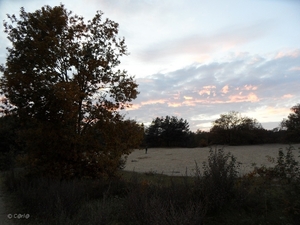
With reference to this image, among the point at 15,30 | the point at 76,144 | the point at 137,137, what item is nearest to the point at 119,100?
the point at 137,137

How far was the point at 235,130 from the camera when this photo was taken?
55.2 meters

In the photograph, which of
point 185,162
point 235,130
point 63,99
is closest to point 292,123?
point 235,130

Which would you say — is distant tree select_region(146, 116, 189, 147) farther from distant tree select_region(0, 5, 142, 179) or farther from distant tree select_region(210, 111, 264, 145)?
distant tree select_region(0, 5, 142, 179)

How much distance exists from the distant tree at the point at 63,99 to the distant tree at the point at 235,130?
1705 inches

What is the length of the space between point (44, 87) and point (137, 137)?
505 cm

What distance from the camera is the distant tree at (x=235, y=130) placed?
52.8 m

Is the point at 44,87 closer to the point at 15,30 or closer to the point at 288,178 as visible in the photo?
the point at 15,30

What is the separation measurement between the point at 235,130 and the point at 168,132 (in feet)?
52.0

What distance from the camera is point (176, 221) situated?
4457mm

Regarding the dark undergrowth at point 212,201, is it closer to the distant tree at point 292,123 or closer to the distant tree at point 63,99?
the distant tree at point 63,99

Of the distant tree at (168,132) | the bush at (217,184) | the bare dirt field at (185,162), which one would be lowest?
the bare dirt field at (185,162)

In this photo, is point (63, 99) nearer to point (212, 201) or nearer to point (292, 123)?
point (212, 201)

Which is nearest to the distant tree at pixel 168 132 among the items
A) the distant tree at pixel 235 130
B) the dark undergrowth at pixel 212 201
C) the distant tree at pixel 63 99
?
the distant tree at pixel 235 130

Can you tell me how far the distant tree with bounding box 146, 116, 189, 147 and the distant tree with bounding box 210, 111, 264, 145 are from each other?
288 inches
